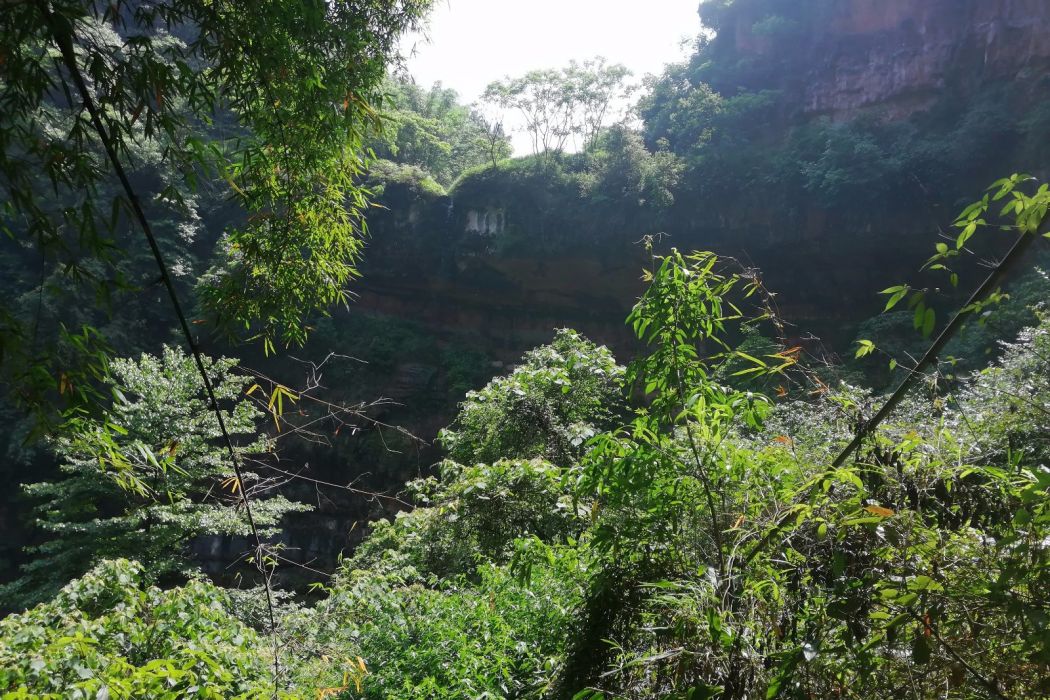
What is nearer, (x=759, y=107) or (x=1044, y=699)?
(x=1044, y=699)

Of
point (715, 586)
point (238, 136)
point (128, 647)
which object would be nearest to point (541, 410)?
point (128, 647)

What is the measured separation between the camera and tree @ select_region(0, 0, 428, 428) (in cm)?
155

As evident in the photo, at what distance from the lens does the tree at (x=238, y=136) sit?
1.55 meters

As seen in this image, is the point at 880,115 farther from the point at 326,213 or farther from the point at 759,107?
the point at 326,213

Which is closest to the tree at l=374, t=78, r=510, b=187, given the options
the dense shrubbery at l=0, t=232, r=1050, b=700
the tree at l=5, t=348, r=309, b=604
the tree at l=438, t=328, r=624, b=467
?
the tree at l=5, t=348, r=309, b=604

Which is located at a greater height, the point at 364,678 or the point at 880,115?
the point at 880,115

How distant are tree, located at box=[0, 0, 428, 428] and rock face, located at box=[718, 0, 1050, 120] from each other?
18.1m

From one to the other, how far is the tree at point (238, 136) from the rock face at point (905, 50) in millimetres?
18108

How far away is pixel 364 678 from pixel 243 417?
7.64m

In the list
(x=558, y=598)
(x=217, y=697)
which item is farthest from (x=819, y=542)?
(x=217, y=697)

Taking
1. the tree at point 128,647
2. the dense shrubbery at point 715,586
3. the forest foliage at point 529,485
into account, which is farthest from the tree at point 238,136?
the dense shrubbery at point 715,586

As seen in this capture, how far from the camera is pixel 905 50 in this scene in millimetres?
17062

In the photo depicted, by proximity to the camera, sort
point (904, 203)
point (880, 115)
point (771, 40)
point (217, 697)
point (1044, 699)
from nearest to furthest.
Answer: point (1044, 699) → point (217, 697) → point (904, 203) → point (880, 115) → point (771, 40)

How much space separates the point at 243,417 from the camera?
9.62 metres
